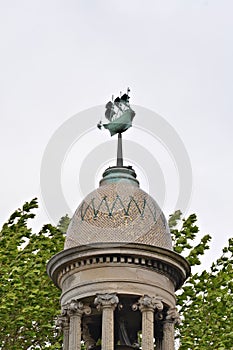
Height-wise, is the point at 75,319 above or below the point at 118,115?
below

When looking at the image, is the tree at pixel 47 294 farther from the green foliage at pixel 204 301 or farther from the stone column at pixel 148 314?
the stone column at pixel 148 314

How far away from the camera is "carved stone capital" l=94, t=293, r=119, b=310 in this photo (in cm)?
1619

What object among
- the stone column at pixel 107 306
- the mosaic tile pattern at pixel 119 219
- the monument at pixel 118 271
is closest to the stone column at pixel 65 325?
the monument at pixel 118 271

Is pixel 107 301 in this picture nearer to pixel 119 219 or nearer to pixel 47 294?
pixel 119 219

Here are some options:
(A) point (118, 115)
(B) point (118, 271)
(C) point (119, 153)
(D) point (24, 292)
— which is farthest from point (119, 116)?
(D) point (24, 292)

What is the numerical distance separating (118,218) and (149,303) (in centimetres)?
203

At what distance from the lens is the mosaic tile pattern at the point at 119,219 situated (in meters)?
17.0

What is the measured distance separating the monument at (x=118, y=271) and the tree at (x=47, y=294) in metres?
4.05

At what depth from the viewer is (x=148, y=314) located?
53.7 feet

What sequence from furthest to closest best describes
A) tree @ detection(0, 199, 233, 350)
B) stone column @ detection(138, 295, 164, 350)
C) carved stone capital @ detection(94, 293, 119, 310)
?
tree @ detection(0, 199, 233, 350) → carved stone capital @ detection(94, 293, 119, 310) → stone column @ detection(138, 295, 164, 350)

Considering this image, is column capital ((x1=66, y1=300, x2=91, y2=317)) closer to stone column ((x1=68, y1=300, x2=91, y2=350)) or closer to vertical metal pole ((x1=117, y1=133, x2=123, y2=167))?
stone column ((x1=68, y1=300, x2=91, y2=350))

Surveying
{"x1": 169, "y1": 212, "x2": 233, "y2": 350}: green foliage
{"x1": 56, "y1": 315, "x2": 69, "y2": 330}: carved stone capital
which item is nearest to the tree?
{"x1": 169, "y1": 212, "x2": 233, "y2": 350}: green foliage

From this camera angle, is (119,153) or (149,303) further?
(119,153)

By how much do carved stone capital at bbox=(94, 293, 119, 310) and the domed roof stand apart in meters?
1.15
